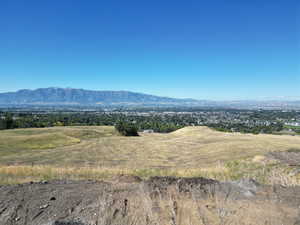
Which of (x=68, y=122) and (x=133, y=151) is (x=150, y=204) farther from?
(x=68, y=122)

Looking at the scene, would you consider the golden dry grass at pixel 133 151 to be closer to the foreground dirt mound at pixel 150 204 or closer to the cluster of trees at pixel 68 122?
the foreground dirt mound at pixel 150 204

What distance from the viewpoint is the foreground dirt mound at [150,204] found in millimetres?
5137

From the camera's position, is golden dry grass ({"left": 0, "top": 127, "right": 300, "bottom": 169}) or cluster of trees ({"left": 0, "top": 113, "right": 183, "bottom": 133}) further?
cluster of trees ({"left": 0, "top": 113, "right": 183, "bottom": 133})

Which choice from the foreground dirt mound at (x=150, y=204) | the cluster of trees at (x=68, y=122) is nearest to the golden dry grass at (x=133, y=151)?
the foreground dirt mound at (x=150, y=204)

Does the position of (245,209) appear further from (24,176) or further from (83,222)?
(24,176)

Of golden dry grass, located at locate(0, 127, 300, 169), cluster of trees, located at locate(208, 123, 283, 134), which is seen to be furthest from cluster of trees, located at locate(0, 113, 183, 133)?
golden dry grass, located at locate(0, 127, 300, 169)

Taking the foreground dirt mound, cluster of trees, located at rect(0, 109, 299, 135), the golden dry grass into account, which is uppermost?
the foreground dirt mound

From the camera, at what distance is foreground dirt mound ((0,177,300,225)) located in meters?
5.14

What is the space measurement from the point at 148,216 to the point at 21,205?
367 cm

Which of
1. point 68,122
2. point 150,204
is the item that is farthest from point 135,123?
point 150,204

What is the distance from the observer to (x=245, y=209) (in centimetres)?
552

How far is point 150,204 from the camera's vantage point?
18.5 feet

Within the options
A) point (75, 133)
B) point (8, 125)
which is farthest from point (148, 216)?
point (8, 125)

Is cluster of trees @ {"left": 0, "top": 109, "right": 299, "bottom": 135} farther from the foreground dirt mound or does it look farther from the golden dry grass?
the foreground dirt mound
